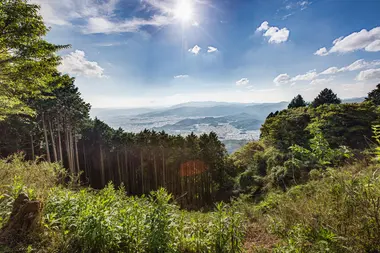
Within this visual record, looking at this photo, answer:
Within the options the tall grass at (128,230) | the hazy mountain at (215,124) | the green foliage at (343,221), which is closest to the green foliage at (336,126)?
the green foliage at (343,221)

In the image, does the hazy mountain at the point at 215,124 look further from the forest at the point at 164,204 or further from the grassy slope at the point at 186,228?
the grassy slope at the point at 186,228

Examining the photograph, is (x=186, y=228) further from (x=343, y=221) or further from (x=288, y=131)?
(x=288, y=131)

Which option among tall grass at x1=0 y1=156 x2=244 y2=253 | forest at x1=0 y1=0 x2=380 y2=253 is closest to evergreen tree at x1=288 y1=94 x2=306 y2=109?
forest at x1=0 y1=0 x2=380 y2=253

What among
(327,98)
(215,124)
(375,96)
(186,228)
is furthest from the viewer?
(215,124)

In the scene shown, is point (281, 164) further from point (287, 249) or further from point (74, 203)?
point (74, 203)

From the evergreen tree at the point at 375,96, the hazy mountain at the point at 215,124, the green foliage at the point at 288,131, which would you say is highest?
the evergreen tree at the point at 375,96

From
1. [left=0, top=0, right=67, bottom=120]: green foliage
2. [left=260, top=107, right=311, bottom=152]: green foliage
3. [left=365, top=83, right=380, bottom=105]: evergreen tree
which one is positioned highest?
[left=0, top=0, right=67, bottom=120]: green foliage

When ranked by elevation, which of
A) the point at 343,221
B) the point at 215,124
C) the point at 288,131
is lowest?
the point at 215,124

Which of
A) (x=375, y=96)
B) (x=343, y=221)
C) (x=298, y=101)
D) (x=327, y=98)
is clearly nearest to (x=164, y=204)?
(x=343, y=221)

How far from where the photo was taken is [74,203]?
2684mm

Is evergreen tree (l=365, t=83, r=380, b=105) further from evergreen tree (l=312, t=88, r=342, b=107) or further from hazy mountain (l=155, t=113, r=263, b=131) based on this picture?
hazy mountain (l=155, t=113, r=263, b=131)

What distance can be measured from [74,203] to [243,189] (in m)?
11.7

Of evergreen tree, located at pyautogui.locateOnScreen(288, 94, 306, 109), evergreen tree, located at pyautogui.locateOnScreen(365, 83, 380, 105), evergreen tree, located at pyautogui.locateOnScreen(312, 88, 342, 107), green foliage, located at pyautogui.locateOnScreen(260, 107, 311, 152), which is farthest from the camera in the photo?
evergreen tree, located at pyautogui.locateOnScreen(288, 94, 306, 109)

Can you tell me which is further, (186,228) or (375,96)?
(375,96)
